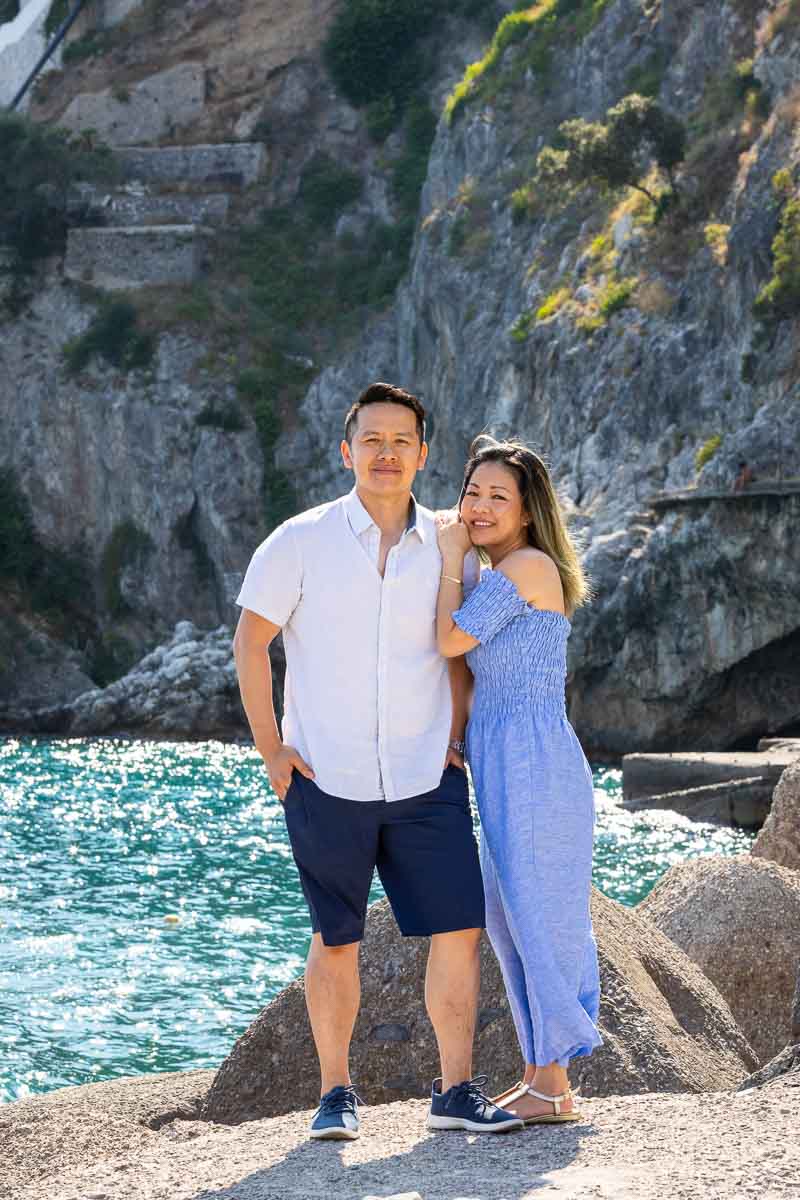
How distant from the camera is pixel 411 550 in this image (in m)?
6.14

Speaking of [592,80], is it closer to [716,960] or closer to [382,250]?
[382,250]

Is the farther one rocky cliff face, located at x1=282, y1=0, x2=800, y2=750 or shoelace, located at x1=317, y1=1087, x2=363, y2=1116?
rocky cliff face, located at x1=282, y1=0, x2=800, y2=750

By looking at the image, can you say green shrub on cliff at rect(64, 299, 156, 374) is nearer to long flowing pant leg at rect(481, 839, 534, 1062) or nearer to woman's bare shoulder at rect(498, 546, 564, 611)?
woman's bare shoulder at rect(498, 546, 564, 611)

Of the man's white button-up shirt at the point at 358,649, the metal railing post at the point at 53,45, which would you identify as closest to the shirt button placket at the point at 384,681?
the man's white button-up shirt at the point at 358,649

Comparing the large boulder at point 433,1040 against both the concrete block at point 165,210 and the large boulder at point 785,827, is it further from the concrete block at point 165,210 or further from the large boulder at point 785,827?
the concrete block at point 165,210

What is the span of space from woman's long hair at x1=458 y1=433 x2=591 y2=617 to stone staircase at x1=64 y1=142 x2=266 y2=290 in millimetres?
58722

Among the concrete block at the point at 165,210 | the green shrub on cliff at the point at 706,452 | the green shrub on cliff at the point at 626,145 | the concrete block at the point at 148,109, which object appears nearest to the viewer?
the green shrub on cliff at the point at 706,452

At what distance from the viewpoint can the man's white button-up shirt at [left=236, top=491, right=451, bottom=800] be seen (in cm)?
596

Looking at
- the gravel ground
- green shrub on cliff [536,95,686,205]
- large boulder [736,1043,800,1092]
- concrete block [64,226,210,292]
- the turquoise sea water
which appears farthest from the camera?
concrete block [64,226,210,292]

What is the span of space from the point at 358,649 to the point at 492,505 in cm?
83

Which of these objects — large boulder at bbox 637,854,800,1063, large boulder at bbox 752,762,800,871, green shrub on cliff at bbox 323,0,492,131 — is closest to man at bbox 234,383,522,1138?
large boulder at bbox 637,854,800,1063

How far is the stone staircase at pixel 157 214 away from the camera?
63250 millimetres

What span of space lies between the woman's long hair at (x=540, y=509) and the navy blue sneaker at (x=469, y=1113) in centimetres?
189

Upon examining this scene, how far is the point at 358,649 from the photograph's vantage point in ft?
19.6
